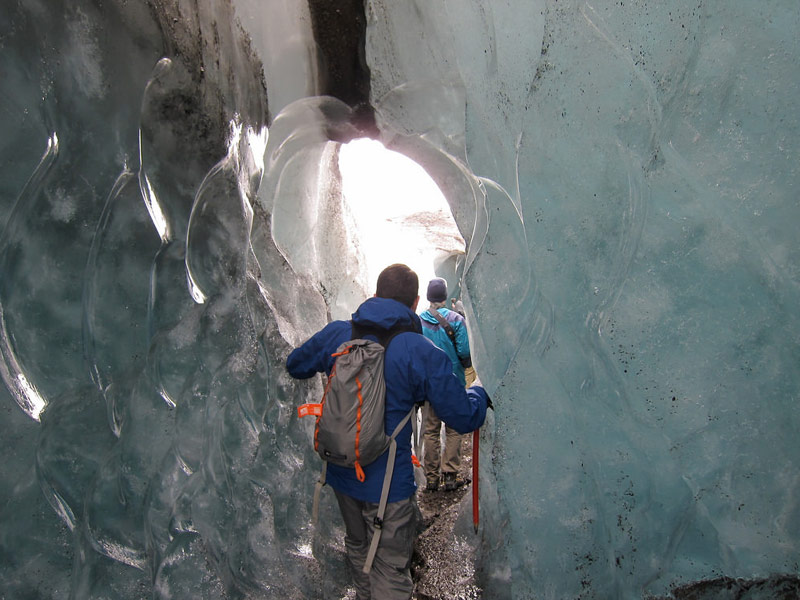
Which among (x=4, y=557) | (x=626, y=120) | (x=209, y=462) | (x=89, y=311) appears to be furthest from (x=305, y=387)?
(x=626, y=120)

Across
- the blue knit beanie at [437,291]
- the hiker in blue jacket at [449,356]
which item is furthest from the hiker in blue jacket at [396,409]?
the blue knit beanie at [437,291]

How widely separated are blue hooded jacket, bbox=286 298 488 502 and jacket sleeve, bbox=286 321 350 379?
6 centimetres

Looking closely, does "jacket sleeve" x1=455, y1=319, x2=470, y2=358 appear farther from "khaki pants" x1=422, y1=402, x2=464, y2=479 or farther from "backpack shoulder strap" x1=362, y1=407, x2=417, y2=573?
"backpack shoulder strap" x1=362, y1=407, x2=417, y2=573

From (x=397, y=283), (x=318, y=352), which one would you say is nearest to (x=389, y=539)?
(x=318, y=352)

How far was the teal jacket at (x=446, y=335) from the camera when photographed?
146 inches

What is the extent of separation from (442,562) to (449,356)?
1158 mm

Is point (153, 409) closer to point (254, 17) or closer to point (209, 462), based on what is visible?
point (209, 462)

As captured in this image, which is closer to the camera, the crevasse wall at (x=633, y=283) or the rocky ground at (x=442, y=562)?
the crevasse wall at (x=633, y=283)

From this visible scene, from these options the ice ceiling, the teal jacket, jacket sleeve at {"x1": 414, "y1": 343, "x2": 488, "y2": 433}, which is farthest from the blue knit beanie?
jacket sleeve at {"x1": 414, "y1": 343, "x2": 488, "y2": 433}

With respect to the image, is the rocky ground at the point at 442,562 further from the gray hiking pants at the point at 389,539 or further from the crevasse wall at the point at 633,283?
the gray hiking pants at the point at 389,539

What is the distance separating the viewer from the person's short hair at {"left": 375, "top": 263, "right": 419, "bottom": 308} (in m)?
2.27

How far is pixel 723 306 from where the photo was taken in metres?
2.42

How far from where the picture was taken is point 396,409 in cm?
213

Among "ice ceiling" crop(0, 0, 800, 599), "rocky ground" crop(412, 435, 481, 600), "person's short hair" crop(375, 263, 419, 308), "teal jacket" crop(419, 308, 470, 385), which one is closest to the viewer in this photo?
"ice ceiling" crop(0, 0, 800, 599)
